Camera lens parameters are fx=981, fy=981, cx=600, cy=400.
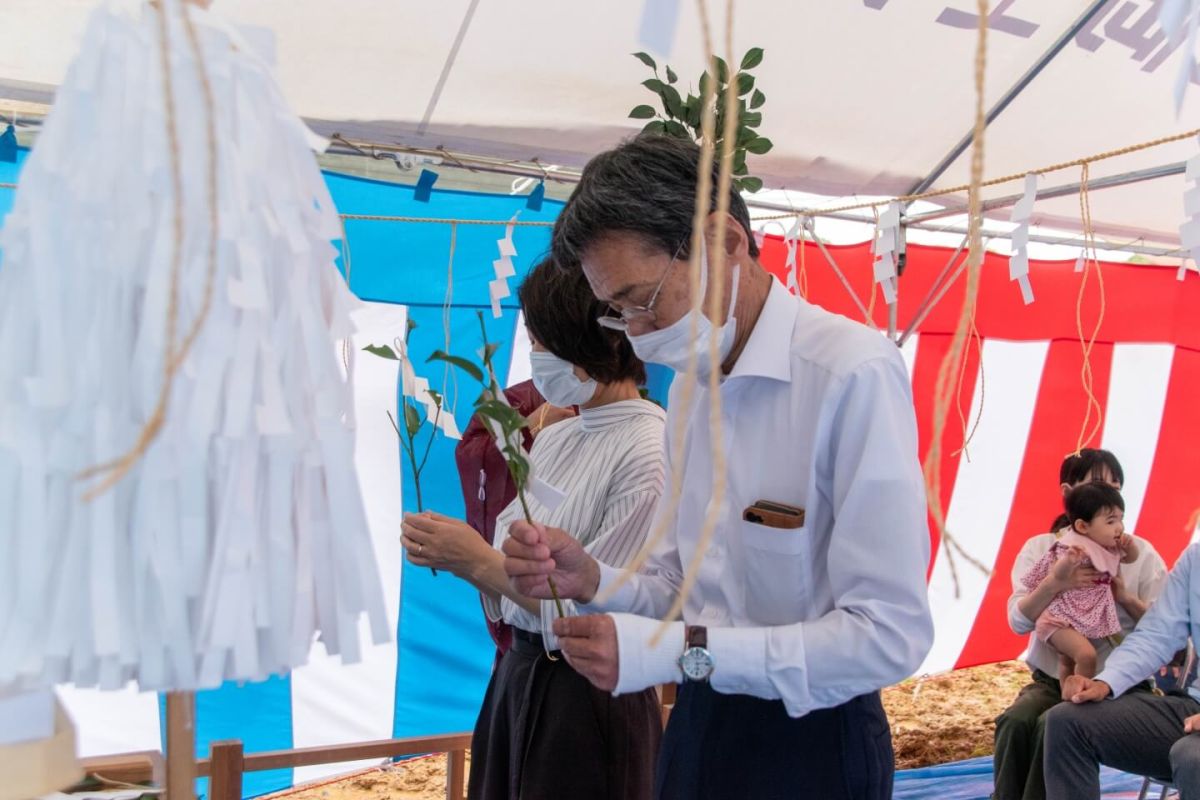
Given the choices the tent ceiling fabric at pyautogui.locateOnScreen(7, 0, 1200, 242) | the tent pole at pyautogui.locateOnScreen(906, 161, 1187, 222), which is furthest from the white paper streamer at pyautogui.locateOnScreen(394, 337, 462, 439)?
the tent pole at pyautogui.locateOnScreen(906, 161, 1187, 222)

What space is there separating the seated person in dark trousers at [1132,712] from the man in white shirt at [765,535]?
6.64 feet

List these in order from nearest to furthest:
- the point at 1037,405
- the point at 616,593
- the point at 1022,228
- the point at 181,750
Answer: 1. the point at 181,750
2. the point at 616,593
3. the point at 1022,228
4. the point at 1037,405

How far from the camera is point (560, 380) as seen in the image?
1671 millimetres

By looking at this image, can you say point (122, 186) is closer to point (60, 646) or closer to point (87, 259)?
point (87, 259)

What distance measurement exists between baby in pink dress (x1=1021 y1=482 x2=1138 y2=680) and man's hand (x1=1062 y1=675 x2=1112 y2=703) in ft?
0.60

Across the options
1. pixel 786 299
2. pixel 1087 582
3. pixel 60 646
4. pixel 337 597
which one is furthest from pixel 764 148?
pixel 1087 582

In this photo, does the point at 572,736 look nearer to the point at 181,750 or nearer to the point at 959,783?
the point at 181,750

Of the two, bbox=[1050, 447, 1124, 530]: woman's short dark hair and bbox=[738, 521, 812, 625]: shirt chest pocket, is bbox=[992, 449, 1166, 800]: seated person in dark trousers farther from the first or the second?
bbox=[738, 521, 812, 625]: shirt chest pocket

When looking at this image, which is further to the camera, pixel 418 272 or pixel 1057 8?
pixel 418 272

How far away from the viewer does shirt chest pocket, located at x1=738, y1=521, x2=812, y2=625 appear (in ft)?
3.50

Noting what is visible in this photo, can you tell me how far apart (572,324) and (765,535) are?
57cm

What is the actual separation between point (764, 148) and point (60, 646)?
1.29 metres

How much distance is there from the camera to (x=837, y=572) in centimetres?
102

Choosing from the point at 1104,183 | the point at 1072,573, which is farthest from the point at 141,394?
the point at 1072,573
